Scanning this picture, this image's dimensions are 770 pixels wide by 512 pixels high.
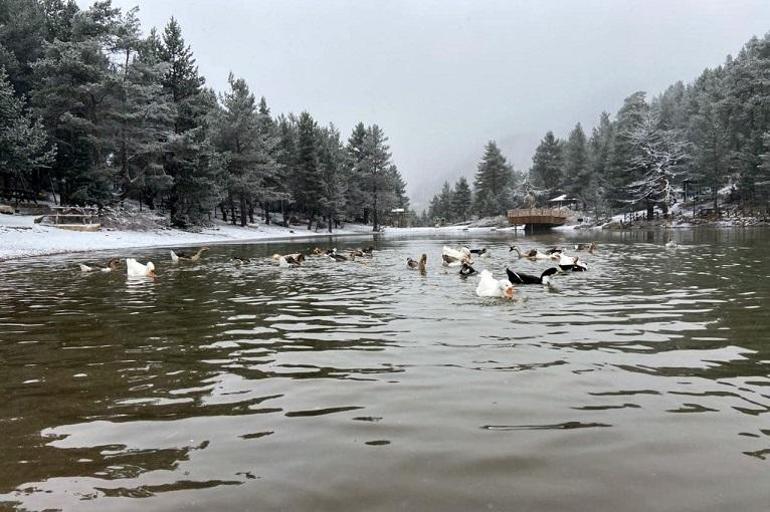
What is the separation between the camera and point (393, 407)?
4379 millimetres

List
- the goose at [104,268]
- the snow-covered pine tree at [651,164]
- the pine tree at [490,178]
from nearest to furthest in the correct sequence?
the goose at [104,268] < the snow-covered pine tree at [651,164] < the pine tree at [490,178]

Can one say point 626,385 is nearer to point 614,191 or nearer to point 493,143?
point 614,191

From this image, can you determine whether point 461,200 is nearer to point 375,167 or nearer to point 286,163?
point 375,167

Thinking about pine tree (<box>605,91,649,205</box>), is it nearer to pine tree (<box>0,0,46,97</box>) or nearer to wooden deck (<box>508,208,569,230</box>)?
wooden deck (<box>508,208,569,230</box>)

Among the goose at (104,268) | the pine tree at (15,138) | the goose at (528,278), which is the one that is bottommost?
the goose at (104,268)

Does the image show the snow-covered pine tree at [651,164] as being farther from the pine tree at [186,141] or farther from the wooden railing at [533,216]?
the pine tree at [186,141]

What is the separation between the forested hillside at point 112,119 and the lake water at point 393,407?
117 ft

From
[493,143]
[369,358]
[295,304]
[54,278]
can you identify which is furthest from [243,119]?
[493,143]

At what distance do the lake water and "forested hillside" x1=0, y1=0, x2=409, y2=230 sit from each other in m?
35.8

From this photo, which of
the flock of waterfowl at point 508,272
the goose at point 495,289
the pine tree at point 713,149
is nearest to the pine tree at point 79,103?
the flock of waterfowl at point 508,272

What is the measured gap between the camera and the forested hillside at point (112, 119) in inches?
1585

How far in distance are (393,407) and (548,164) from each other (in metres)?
122

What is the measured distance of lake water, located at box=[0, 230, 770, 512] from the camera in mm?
3020

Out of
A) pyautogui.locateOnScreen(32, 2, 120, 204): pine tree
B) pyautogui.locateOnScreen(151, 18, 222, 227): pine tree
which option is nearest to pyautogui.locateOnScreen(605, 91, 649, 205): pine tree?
pyautogui.locateOnScreen(151, 18, 222, 227): pine tree
